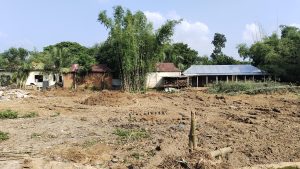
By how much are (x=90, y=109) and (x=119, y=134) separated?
7929 mm

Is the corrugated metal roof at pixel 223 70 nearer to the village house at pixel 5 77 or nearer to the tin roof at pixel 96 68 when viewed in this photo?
the tin roof at pixel 96 68

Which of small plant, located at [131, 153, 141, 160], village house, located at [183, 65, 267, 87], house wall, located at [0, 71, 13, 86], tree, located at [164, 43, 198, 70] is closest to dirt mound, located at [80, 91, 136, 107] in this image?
small plant, located at [131, 153, 141, 160]

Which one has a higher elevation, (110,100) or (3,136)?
(110,100)

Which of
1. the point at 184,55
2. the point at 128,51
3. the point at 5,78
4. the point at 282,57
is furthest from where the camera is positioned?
the point at 184,55

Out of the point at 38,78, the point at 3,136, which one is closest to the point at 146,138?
the point at 3,136

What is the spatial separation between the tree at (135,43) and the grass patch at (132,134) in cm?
2218

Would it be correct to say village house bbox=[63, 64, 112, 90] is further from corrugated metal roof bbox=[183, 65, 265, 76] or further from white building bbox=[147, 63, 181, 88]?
corrugated metal roof bbox=[183, 65, 265, 76]

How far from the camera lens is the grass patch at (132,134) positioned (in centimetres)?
1223

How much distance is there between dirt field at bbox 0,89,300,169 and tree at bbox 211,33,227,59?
149 feet

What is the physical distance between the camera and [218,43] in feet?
212

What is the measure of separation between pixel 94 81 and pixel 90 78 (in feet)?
1.75

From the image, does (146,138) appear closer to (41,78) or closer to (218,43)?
(41,78)

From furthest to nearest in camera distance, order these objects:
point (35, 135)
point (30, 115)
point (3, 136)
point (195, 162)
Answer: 1. point (30, 115)
2. point (35, 135)
3. point (3, 136)
4. point (195, 162)

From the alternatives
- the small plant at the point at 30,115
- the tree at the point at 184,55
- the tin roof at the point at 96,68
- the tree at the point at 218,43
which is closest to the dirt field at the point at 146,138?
the small plant at the point at 30,115
